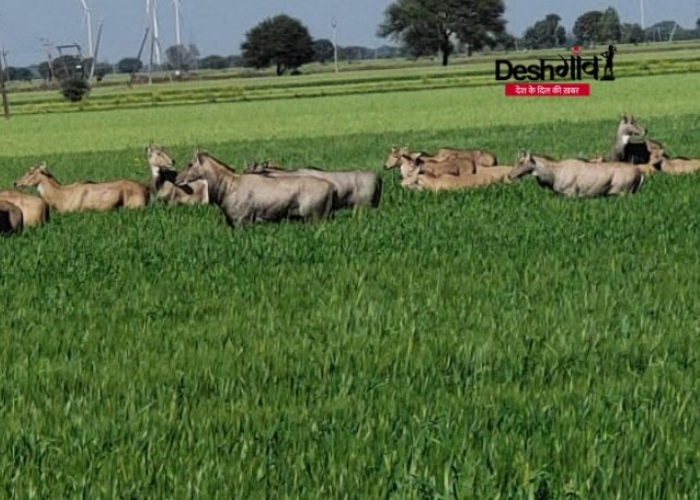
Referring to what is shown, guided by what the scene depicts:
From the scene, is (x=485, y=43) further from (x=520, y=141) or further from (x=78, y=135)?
(x=520, y=141)

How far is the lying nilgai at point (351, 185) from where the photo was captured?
18062 mm

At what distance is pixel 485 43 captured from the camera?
6649 inches

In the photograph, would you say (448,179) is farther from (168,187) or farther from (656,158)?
(168,187)

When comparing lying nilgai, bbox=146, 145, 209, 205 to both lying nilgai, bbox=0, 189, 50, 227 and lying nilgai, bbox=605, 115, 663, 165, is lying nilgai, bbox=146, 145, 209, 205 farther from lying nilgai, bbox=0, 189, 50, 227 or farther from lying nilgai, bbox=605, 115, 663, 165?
lying nilgai, bbox=605, 115, 663, 165

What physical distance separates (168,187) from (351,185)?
15.1 feet

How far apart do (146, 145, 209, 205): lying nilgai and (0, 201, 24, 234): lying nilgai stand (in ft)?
13.2

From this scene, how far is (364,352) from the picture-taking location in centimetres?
870

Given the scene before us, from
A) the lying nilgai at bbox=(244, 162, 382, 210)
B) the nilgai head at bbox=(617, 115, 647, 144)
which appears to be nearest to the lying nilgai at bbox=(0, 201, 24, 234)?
the lying nilgai at bbox=(244, 162, 382, 210)

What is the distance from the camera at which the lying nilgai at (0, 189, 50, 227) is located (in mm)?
17797

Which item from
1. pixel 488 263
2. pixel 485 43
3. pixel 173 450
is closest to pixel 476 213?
pixel 488 263

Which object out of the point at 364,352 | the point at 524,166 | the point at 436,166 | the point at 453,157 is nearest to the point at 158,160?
the point at 436,166

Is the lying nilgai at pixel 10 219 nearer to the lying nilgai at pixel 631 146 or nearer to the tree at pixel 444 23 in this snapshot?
the lying nilgai at pixel 631 146

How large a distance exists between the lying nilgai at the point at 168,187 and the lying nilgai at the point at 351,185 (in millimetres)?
Answer: 2484

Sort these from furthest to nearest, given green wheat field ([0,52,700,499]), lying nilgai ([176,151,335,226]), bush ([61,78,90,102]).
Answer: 1. bush ([61,78,90,102])
2. lying nilgai ([176,151,335,226])
3. green wheat field ([0,52,700,499])
